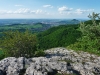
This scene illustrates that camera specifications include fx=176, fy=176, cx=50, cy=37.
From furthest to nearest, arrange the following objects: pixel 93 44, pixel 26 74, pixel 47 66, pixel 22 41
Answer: pixel 93 44, pixel 22 41, pixel 47 66, pixel 26 74

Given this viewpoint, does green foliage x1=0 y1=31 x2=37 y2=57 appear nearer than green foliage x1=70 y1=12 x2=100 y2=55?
Yes

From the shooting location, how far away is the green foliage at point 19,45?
2269cm

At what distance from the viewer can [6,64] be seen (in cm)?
1609

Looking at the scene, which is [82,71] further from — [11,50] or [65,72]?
[11,50]

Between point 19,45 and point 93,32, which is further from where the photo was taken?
point 93,32

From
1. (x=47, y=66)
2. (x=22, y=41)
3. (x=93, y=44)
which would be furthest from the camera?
(x=93, y=44)

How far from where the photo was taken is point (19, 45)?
22844mm

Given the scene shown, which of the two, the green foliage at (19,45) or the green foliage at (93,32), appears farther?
the green foliage at (93,32)

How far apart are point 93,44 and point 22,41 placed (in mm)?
14056

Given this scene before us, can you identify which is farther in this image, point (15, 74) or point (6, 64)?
point (6, 64)

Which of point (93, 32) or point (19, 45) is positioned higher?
point (93, 32)

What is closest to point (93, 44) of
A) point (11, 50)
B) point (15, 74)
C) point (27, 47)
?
point (27, 47)

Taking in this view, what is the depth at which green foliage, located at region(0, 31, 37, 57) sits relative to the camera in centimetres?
2269

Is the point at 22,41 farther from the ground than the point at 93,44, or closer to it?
farther from the ground
